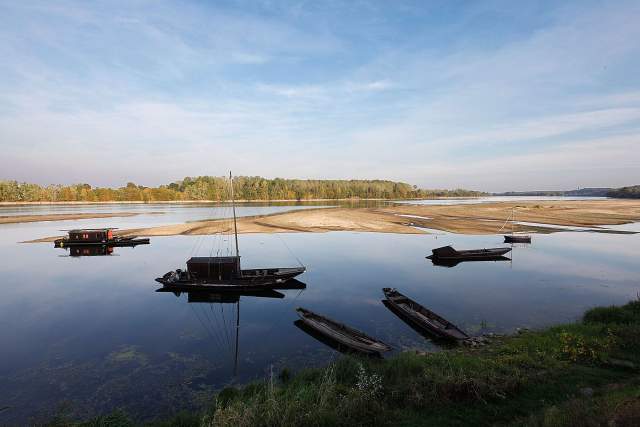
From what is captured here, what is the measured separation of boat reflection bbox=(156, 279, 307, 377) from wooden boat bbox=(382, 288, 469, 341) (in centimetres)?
1082

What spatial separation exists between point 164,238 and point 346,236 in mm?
38445

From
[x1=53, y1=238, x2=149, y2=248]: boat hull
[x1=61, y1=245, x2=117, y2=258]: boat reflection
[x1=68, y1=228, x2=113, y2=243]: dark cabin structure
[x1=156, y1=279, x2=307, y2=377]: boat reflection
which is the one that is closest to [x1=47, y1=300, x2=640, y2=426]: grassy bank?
[x1=156, y1=279, x2=307, y2=377]: boat reflection

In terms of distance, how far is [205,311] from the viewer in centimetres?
2878

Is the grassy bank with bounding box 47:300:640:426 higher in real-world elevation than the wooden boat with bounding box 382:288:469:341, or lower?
higher

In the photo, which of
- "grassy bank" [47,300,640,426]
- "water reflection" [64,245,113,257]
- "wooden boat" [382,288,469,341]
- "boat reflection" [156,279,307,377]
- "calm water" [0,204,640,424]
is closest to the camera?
"grassy bank" [47,300,640,426]

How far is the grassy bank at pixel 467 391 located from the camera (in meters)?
10.9

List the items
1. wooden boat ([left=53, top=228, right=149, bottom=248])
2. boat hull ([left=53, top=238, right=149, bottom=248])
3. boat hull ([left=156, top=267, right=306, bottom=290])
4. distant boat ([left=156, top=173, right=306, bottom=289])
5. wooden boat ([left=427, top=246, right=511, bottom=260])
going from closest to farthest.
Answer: boat hull ([left=156, top=267, right=306, bottom=290]), distant boat ([left=156, top=173, right=306, bottom=289]), wooden boat ([left=427, top=246, right=511, bottom=260]), boat hull ([left=53, top=238, right=149, bottom=248]), wooden boat ([left=53, top=228, right=149, bottom=248])

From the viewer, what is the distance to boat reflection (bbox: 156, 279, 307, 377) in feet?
75.4

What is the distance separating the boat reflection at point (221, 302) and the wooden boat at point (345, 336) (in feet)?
17.7

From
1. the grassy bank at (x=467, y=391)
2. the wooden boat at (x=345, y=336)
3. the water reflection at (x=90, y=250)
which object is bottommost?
the water reflection at (x=90, y=250)

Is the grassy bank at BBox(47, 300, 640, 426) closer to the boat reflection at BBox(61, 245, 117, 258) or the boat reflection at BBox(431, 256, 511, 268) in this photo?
the boat reflection at BBox(431, 256, 511, 268)

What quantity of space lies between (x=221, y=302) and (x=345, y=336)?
1545 cm

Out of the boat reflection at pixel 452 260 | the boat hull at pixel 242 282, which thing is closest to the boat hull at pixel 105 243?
the boat hull at pixel 242 282

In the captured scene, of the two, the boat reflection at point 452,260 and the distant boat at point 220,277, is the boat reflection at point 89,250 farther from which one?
the boat reflection at point 452,260
